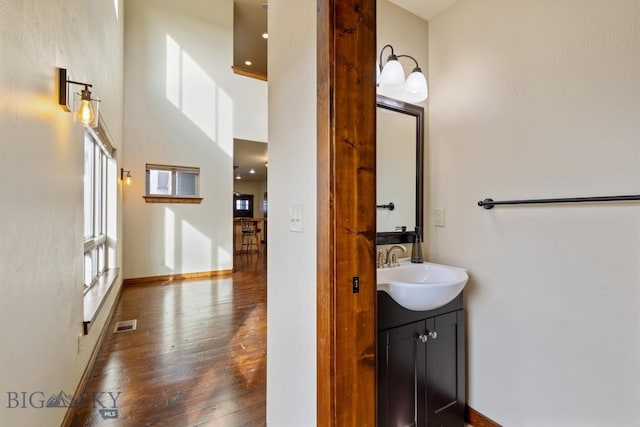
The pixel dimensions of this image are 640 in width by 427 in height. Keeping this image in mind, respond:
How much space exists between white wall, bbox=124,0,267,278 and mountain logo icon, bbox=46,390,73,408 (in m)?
3.49

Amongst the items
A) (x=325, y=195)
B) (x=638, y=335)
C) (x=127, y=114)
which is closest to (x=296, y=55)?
(x=325, y=195)

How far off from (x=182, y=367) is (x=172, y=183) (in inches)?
146

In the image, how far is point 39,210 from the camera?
1.26 m

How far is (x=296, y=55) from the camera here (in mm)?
1234

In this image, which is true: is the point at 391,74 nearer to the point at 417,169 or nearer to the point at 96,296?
the point at 417,169

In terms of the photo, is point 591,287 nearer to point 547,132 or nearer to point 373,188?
point 547,132

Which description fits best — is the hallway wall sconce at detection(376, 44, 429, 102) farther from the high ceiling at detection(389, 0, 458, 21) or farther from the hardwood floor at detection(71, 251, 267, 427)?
the hardwood floor at detection(71, 251, 267, 427)

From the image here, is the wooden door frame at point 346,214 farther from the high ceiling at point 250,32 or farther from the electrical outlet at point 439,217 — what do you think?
the high ceiling at point 250,32

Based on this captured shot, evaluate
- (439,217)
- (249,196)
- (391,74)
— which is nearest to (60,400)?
(439,217)

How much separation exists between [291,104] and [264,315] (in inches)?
103

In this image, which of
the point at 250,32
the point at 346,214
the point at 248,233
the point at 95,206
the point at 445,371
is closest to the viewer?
the point at 346,214

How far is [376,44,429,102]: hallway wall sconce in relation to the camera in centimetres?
171

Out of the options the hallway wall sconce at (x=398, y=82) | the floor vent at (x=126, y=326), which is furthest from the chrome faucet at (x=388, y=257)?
the floor vent at (x=126, y=326)

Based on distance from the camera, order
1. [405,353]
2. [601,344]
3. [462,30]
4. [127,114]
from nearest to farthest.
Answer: [601,344]
[405,353]
[462,30]
[127,114]
